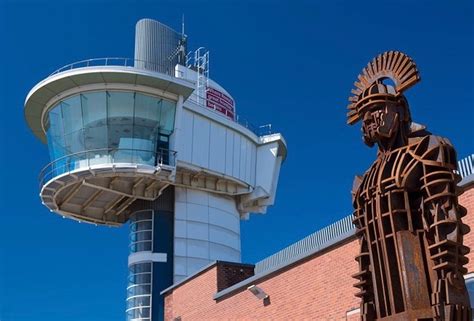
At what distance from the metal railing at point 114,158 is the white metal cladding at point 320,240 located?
13.7 meters

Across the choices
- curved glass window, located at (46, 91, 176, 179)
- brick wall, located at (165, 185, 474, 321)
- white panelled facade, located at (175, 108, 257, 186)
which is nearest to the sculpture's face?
brick wall, located at (165, 185, 474, 321)

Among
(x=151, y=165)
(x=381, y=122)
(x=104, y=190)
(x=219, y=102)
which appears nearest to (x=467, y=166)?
(x=381, y=122)

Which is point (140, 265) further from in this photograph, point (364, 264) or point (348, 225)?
point (364, 264)

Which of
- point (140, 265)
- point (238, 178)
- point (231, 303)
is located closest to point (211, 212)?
point (238, 178)

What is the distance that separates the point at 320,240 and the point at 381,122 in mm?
13686

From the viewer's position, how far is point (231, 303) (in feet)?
77.6

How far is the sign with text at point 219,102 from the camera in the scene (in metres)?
44.1

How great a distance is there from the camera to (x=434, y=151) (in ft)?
22.0

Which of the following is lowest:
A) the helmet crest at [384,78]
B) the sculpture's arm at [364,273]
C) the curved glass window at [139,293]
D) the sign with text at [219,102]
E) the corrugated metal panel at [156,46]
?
the sculpture's arm at [364,273]

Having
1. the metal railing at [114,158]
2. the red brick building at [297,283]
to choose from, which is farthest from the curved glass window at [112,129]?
the red brick building at [297,283]

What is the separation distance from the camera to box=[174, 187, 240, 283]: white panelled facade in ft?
127

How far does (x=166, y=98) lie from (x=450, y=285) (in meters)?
32.6

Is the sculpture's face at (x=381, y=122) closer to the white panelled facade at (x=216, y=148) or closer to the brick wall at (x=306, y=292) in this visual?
the brick wall at (x=306, y=292)

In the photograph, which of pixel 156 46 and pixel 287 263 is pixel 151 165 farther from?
pixel 287 263
